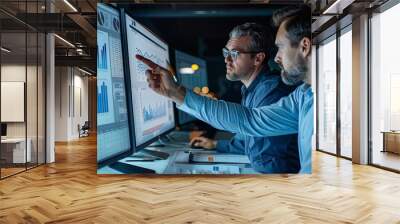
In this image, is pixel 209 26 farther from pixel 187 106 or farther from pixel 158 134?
pixel 158 134

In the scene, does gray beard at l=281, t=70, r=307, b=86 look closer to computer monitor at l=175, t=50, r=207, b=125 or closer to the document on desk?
computer monitor at l=175, t=50, r=207, b=125

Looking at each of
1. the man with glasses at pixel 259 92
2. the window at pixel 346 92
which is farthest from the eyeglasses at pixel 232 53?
the window at pixel 346 92

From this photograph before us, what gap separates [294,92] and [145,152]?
2.53m

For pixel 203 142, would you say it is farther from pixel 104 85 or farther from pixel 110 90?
pixel 104 85

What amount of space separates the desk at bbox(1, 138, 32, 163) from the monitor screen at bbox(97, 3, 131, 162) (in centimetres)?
195

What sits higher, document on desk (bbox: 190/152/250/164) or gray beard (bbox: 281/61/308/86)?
gray beard (bbox: 281/61/308/86)

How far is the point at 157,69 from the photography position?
5762 millimetres

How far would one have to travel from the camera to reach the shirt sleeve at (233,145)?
5.74 m

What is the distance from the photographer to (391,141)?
6.92 m

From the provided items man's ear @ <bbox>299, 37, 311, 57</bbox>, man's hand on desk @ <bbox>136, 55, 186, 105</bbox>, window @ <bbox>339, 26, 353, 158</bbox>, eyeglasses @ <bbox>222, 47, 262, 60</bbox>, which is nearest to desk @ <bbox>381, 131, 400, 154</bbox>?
window @ <bbox>339, 26, 353, 158</bbox>

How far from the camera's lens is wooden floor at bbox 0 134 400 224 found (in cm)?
373

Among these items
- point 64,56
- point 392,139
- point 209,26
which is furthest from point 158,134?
point 64,56

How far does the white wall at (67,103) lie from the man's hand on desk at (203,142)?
34.6 ft

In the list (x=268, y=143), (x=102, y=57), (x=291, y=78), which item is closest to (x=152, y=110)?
(x=102, y=57)
